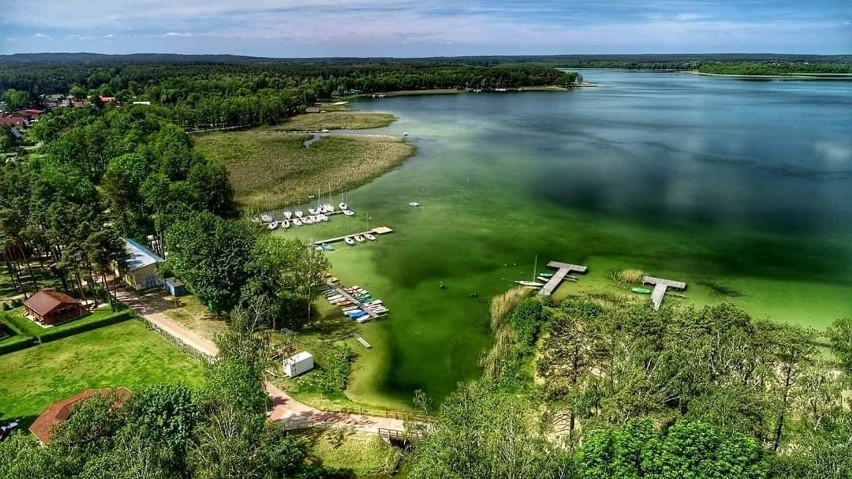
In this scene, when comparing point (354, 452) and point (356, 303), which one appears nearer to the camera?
point (354, 452)

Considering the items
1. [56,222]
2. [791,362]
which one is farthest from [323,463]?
[56,222]

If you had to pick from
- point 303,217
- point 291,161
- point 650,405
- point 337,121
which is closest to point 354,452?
point 650,405

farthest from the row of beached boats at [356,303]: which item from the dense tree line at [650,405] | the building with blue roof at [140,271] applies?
the building with blue roof at [140,271]

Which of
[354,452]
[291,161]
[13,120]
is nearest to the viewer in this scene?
[354,452]

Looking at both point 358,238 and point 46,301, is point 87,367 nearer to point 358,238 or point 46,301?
point 46,301

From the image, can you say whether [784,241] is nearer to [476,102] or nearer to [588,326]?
[588,326]

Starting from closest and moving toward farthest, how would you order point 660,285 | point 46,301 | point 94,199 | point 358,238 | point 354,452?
point 354,452
point 46,301
point 660,285
point 358,238
point 94,199
